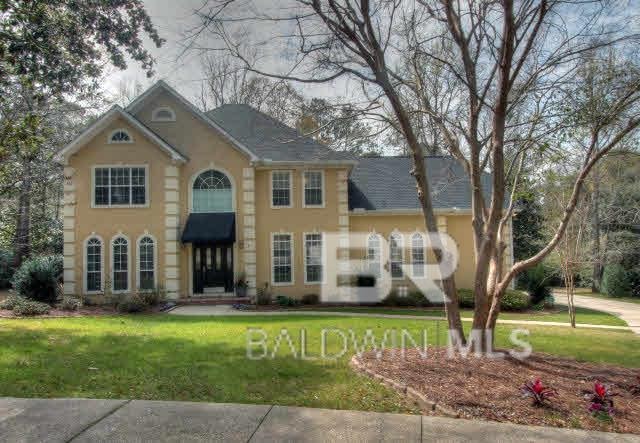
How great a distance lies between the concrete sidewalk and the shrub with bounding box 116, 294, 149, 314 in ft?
33.6

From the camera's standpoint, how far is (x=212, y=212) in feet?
61.7

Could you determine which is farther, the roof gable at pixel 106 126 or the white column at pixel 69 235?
the white column at pixel 69 235

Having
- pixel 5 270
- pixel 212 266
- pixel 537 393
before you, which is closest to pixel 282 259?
pixel 212 266

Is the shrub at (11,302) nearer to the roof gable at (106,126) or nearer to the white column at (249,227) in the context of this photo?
the roof gable at (106,126)

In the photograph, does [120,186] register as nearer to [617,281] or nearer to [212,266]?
[212,266]

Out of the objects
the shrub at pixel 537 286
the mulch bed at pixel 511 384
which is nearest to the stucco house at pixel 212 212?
the shrub at pixel 537 286

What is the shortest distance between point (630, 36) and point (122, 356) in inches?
402

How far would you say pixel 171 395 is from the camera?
6133 millimetres

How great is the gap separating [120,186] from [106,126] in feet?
7.61

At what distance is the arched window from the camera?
61.9 ft

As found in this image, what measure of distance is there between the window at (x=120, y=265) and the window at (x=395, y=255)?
34.7 feet

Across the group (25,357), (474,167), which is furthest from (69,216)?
(474,167)

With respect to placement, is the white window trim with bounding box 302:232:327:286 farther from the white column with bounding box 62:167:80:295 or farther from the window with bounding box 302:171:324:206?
the white column with bounding box 62:167:80:295

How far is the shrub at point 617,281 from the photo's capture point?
28.6m
